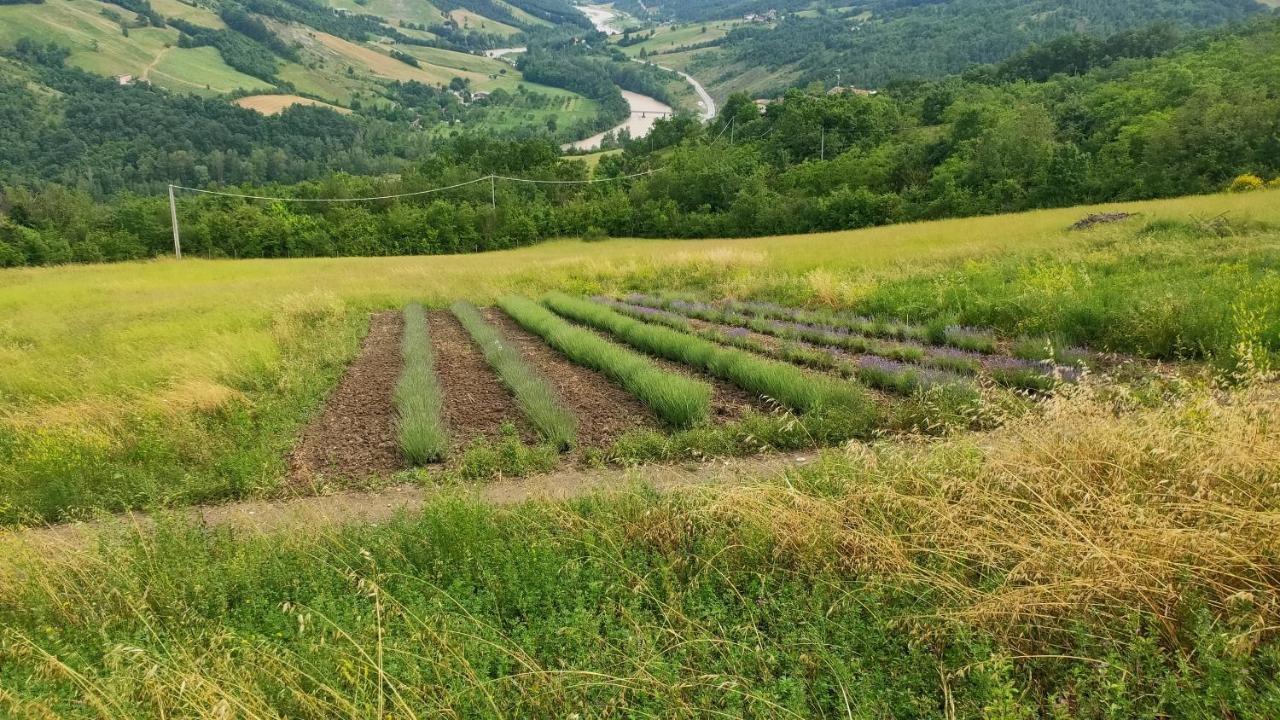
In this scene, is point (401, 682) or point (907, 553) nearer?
point (401, 682)

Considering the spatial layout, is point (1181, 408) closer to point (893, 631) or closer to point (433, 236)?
point (893, 631)

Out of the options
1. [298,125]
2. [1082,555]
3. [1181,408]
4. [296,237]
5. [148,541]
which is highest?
[298,125]

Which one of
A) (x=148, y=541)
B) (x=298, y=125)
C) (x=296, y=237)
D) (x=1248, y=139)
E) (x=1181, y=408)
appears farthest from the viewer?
(x=298, y=125)

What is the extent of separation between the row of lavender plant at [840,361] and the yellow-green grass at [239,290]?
4.59 meters

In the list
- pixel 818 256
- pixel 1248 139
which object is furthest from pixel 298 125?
pixel 1248 139

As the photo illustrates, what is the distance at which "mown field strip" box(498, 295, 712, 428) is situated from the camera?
806cm

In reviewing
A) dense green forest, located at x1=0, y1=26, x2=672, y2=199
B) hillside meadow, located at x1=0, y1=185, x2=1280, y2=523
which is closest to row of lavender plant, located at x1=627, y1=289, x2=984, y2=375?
hillside meadow, located at x1=0, y1=185, x2=1280, y2=523

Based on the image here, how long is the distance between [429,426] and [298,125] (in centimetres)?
15234

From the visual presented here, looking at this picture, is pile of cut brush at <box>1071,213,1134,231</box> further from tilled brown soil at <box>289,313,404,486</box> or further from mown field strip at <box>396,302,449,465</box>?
tilled brown soil at <box>289,313,404,486</box>

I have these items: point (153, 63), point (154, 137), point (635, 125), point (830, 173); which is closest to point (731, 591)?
point (830, 173)

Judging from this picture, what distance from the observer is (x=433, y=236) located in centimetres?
6128

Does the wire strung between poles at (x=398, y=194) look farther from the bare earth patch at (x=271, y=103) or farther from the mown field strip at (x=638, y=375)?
the bare earth patch at (x=271, y=103)

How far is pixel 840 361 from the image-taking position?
34.9ft

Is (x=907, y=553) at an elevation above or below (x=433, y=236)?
below
